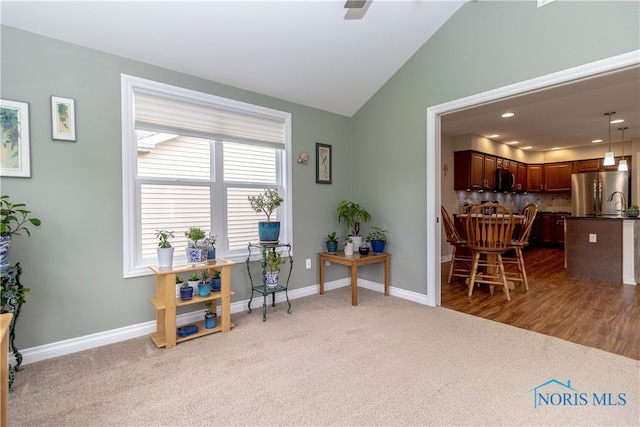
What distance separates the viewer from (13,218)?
6.49ft

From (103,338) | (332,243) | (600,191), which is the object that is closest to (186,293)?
(103,338)

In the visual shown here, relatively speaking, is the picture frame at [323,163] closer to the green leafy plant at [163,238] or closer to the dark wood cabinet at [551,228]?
the green leafy plant at [163,238]

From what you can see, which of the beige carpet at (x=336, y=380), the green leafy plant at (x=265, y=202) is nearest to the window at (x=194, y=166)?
the green leafy plant at (x=265, y=202)

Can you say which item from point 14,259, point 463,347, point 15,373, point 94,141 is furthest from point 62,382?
point 463,347

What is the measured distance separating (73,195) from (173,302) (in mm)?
1077

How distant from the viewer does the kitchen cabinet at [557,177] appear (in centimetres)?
733

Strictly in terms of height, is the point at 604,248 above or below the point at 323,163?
below

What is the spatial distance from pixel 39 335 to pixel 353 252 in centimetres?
286

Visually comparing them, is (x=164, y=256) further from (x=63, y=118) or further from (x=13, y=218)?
(x=63, y=118)

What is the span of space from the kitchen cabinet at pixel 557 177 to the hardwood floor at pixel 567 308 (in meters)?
3.75

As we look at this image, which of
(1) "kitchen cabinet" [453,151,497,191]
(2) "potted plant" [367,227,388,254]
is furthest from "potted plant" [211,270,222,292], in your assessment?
(1) "kitchen cabinet" [453,151,497,191]

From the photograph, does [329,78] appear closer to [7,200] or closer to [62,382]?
[7,200]

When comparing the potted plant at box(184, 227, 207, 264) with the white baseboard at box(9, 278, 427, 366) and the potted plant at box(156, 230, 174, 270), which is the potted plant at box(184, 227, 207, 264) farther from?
the white baseboard at box(9, 278, 427, 366)

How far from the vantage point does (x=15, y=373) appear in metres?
2.03
